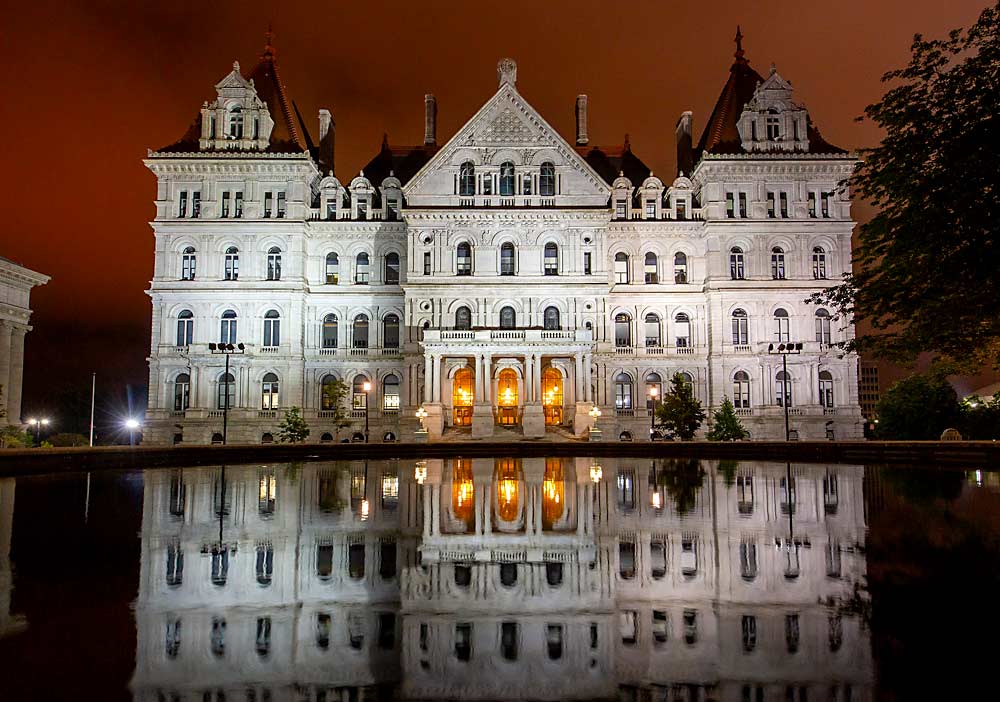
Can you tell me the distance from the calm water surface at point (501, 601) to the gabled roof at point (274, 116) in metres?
41.4

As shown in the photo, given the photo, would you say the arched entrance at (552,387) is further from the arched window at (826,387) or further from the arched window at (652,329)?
the arched window at (826,387)

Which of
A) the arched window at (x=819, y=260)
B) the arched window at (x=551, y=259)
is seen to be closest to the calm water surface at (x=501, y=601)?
the arched window at (x=551, y=259)

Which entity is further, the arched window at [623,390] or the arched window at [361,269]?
the arched window at [361,269]

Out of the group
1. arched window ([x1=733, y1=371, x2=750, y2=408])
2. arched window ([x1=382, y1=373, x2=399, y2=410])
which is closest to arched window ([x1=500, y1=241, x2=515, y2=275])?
arched window ([x1=382, y1=373, x2=399, y2=410])

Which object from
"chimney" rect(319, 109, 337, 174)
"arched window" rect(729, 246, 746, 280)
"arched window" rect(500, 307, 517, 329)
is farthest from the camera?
"chimney" rect(319, 109, 337, 174)

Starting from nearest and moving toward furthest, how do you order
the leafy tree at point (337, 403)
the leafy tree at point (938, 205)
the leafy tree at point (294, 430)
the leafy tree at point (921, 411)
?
the leafy tree at point (938, 205), the leafy tree at point (921, 411), the leafy tree at point (294, 430), the leafy tree at point (337, 403)

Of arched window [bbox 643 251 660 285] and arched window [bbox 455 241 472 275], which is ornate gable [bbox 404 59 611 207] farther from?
arched window [bbox 643 251 660 285]

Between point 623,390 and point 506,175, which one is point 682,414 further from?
point 506,175

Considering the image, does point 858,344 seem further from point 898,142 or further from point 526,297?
point 526,297

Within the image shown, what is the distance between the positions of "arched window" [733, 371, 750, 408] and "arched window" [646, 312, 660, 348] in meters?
6.03

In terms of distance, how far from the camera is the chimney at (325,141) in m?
55.5

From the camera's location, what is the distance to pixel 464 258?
47812 millimetres

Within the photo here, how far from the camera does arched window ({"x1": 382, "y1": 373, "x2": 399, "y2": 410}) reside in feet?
163

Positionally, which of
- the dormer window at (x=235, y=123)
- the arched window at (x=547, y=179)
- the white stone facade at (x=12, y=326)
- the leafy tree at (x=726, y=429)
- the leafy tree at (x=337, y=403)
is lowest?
the leafy tree at (x=726, y=429)
